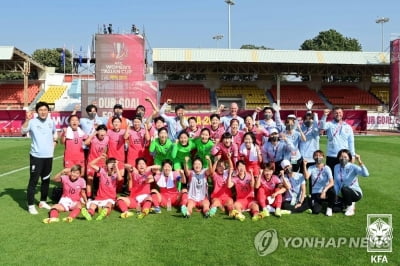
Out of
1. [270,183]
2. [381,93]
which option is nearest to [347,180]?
[270,183]

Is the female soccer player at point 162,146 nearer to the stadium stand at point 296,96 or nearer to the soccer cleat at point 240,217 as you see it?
the soccer cleat at point 240,217

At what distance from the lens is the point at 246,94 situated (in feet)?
123

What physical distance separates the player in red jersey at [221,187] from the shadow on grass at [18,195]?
3.52m

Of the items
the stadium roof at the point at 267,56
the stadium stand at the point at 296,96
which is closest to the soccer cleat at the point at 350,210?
the stadium roof at the point at 267,56

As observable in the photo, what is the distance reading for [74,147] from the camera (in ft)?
25.0

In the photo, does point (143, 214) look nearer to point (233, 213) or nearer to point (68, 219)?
point (68, 219)

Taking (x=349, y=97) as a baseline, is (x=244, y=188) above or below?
below

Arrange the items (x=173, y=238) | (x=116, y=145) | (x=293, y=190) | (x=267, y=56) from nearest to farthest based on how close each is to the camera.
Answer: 1. (x=173, y=238)
2. (x=293, y=190)
3. (x=116, y=145)
4. (x=267, y=56)

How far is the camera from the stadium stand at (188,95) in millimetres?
35344

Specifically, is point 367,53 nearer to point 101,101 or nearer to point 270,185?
point 101,101

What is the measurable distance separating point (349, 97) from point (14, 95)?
1295 inches

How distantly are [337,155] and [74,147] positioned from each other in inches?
198

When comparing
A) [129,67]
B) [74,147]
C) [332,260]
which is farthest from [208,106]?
[332,260]

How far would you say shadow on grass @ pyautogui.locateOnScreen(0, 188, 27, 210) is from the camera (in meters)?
7.43
